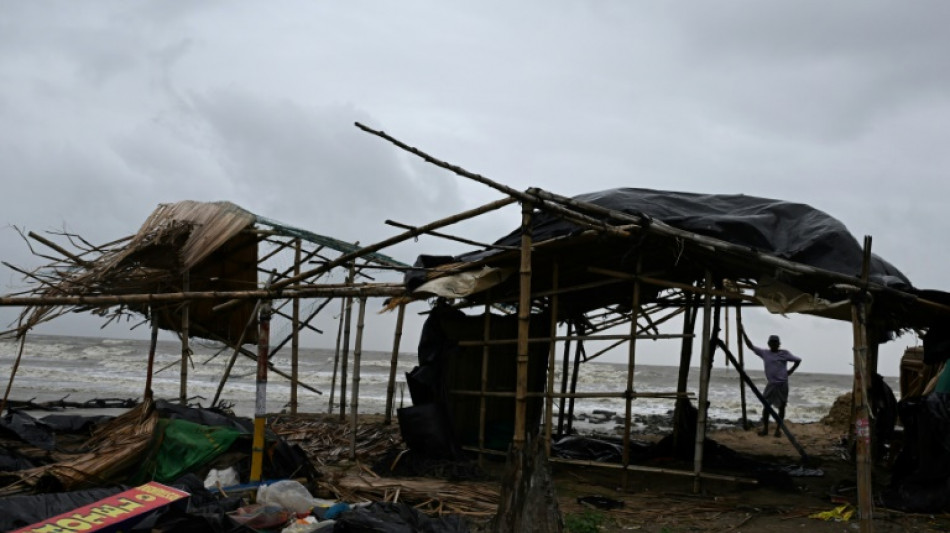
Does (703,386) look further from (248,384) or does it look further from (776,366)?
(248,384)

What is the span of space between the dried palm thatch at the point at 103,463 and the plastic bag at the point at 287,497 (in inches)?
65.5

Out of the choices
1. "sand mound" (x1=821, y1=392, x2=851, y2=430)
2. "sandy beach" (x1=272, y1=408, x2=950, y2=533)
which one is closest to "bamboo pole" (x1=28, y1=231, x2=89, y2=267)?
"sandy beach" (x1=272, y1=408, x2=950, y2=533)

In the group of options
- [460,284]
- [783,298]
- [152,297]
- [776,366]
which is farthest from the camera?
[776,366]

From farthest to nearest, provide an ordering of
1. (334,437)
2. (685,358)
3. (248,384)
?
(248,384)
(334,437)
(685,358)

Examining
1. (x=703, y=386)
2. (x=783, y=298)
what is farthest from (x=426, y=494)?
(x=783, y=298)

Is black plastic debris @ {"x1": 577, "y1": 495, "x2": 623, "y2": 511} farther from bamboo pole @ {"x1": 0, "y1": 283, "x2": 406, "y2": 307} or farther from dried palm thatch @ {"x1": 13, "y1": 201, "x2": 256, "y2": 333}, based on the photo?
dried palm thatch @ {"x1": 13, "y1": 201, "x2": 256, "y2": 333}

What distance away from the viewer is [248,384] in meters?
26.2

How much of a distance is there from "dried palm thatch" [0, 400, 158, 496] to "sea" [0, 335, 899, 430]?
200 centimetres

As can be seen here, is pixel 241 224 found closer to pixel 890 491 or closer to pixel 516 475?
pixel 516 475

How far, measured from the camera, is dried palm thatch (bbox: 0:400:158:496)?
6602mm

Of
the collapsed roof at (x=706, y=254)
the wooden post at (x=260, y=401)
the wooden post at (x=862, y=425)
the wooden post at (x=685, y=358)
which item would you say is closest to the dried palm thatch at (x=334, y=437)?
the wooden post at (x=260, y=401)

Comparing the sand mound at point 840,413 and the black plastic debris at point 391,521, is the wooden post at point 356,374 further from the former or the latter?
the sand mound at point 840,413

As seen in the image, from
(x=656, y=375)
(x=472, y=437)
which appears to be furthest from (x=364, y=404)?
(x=656, y=375)

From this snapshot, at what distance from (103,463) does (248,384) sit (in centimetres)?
1978
